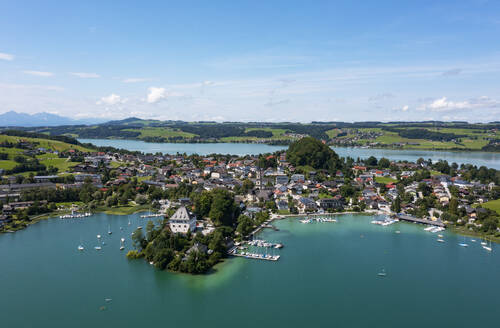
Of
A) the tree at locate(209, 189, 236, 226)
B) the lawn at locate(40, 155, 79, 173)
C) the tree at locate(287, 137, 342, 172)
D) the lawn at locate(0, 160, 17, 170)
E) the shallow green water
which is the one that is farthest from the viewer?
the tree at locate(287, 137, 342, 172)

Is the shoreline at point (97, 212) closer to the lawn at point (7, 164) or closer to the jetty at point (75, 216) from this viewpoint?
the jetty at point (75, 216)

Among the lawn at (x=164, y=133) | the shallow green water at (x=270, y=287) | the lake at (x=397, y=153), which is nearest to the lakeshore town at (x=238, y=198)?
the shallow green water at (x=270, y=287)

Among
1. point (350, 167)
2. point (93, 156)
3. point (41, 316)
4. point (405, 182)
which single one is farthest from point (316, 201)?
point (93, 156)

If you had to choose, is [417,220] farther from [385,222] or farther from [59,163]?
[59,163]

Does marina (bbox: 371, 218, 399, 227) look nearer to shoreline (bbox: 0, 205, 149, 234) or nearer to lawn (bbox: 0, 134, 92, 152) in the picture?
shoreline (bbox: 0, 205, 149, 234)

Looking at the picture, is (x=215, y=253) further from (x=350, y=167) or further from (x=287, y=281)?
(x=350, y=167)

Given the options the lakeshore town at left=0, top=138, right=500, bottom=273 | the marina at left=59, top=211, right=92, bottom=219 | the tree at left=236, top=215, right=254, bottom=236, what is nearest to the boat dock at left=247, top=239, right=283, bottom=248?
the lakeshore town at left=0, top=138, right=500, bottom=273
